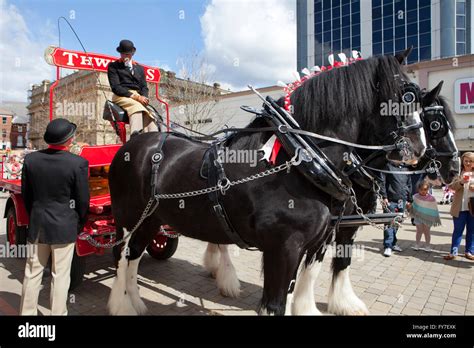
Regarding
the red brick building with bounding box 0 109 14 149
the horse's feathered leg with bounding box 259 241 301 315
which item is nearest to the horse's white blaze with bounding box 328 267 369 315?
the horse's feathered leg with bounding box 259 241 301 315

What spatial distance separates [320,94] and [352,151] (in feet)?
1.70

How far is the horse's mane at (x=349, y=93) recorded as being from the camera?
2.37 m

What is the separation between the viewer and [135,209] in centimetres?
320

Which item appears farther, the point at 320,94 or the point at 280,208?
the point at 320,94

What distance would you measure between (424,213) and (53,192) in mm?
6042

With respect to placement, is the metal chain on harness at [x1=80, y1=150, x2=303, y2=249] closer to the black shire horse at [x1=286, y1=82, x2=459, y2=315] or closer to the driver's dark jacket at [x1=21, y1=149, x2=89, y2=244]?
the driver's dark jacket at [x1=21, y1=149, x2=89, y2=244]

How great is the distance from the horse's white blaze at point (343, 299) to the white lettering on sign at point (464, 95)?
17117 millimetres

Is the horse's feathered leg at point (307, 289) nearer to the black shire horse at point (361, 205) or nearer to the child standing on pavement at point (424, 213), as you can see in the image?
the black shire horse at point (361, 205)

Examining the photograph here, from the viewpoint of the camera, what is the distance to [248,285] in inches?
167

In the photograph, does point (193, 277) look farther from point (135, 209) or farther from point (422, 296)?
point (422, 296)

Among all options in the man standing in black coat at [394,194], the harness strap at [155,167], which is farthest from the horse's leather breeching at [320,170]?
the man standing in black coat at [394,194]

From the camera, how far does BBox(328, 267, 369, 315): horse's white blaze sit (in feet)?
11.1

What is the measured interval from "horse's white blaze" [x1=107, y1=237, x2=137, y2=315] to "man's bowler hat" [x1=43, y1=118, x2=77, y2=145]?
4.27ft
